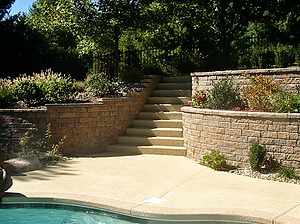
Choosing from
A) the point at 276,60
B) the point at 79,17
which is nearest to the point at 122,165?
the point at 79,17

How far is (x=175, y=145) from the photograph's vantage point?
1020cm

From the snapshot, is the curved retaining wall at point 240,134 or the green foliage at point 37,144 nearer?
the curved retaining wall at point 240,134

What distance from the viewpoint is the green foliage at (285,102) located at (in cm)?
779

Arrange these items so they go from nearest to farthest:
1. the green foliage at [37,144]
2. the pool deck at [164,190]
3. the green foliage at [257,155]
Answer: the pool deck at [164,190] → the green foliage at [257,155] → the green foliage at [37,144]

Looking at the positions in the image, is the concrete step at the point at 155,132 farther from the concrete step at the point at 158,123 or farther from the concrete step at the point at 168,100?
the concrete step at the point at 168,100

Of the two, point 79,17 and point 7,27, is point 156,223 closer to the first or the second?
point 79,17

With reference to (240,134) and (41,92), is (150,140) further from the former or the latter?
(41,92)

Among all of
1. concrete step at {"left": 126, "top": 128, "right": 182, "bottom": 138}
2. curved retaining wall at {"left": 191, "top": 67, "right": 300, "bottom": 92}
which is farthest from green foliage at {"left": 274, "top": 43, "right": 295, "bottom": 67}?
concrete step at {"left": 126, "top": 128, "right": 182, "bottom": 138}

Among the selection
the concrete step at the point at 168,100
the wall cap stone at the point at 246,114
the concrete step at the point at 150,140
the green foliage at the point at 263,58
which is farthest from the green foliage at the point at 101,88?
the green foliage at the point at 263,58

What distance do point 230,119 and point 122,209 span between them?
367 centimetres

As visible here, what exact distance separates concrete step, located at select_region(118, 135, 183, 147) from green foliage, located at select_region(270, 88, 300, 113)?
2.79 metres

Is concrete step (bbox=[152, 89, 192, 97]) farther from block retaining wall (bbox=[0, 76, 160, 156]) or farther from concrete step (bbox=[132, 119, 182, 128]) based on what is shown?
block retaining wall (bbox=[0, 76, 160, 156])

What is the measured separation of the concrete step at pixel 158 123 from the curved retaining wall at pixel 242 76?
109 centimetres

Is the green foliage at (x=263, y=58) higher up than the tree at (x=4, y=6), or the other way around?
the tree at (x=4, y=6)
